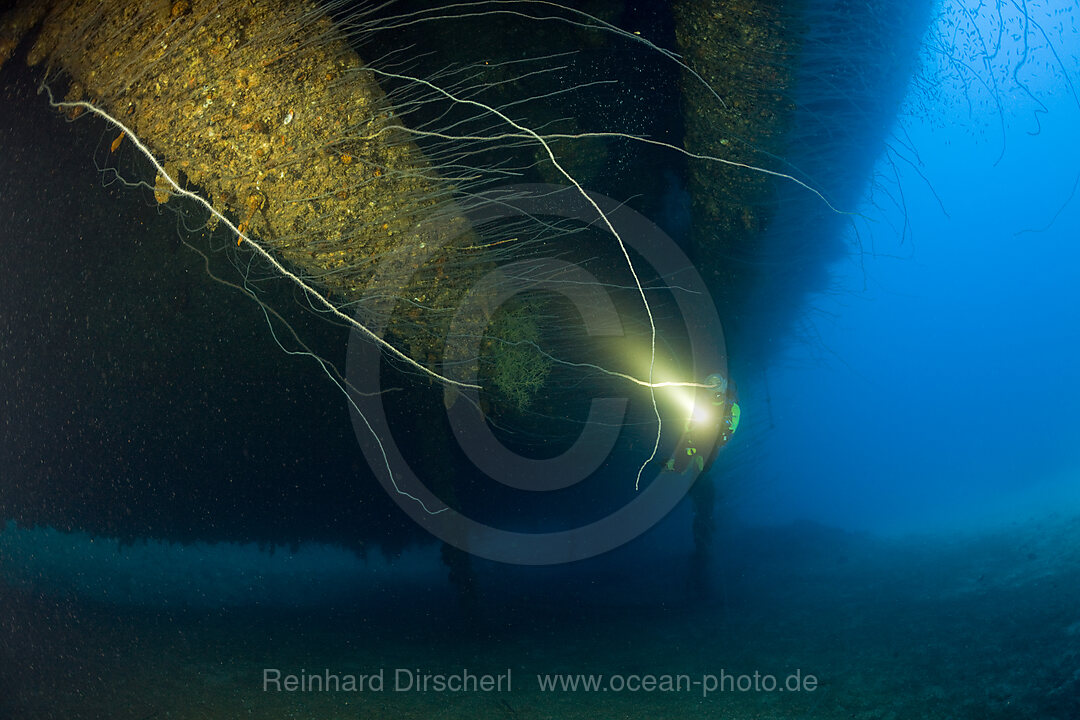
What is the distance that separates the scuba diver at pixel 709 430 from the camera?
913 mm

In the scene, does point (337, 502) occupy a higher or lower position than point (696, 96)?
lower

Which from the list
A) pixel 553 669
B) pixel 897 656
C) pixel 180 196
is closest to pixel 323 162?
pixel 180 196

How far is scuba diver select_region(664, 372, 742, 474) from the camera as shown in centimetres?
91

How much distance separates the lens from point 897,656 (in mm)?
842

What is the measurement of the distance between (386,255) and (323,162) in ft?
0.55

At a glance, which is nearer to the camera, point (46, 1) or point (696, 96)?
point (696, 96)

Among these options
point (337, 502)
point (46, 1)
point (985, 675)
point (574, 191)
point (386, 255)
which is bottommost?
point (985, 675)

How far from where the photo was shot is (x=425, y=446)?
2.94ft

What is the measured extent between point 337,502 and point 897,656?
0.96 meters

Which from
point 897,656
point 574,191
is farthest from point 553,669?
point 574,191

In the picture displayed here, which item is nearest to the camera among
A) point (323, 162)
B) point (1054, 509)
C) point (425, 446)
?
point (323, 162)

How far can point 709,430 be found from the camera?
0.92 m

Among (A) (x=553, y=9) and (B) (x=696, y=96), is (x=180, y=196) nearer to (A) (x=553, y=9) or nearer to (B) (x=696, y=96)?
(A) (x=553, y=9)

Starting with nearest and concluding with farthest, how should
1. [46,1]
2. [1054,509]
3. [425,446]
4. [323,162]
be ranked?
1. [323,162]
2. [425,446]
3. [46,1]
4. [1054,509]
